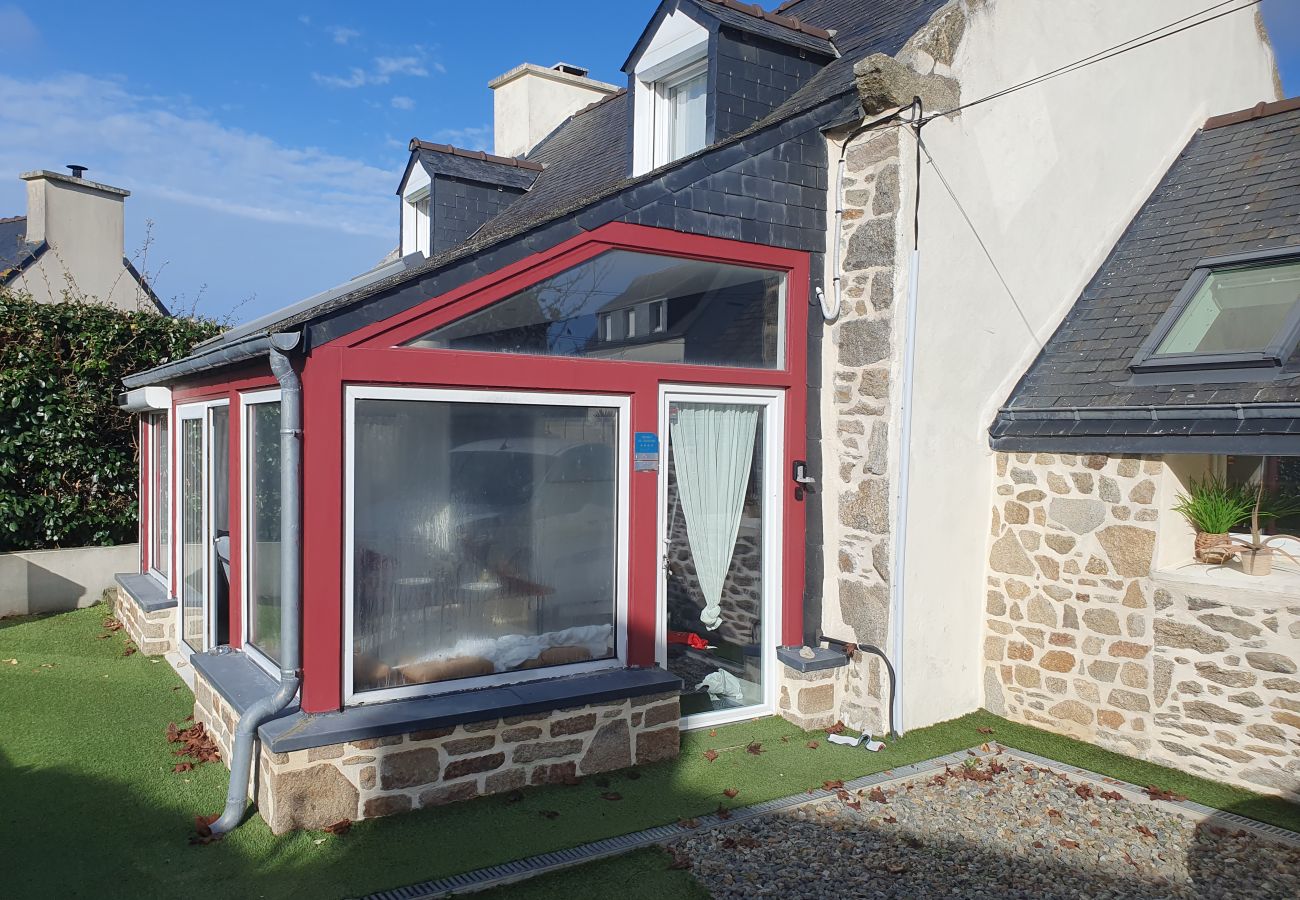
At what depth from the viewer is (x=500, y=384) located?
17.8 ft

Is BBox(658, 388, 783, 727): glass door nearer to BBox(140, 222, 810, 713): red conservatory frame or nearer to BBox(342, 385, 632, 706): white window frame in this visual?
BBox(140, 222, 810, 713): red conservatory frame

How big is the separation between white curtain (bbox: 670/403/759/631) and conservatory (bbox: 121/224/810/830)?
0.06 ft

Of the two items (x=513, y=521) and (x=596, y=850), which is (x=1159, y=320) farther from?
(x=596, y=850)

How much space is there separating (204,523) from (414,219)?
19.8 ft

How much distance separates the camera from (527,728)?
17.3 ft

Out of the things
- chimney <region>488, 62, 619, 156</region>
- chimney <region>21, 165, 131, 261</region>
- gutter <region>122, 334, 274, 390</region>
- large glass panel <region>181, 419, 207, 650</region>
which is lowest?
large glass panel <region>181, 419, 207, 650</region>

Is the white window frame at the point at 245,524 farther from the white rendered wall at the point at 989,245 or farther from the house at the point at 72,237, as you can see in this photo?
the house at the point at 72,237

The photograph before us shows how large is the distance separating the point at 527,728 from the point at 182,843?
1.83 m

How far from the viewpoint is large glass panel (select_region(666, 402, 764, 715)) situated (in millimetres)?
6441

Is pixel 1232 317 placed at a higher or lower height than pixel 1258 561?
higher

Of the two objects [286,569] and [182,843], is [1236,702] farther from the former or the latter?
[182,843]

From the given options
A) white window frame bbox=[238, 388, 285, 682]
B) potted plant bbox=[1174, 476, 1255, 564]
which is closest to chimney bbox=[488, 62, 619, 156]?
white window frame bbox=[238, 388, 285, 682]

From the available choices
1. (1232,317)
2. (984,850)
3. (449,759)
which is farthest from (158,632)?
(1232,317)

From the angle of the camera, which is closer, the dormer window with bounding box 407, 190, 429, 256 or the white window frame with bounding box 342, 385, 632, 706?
the white window frame with bounding box 342, 385, 632, 706
